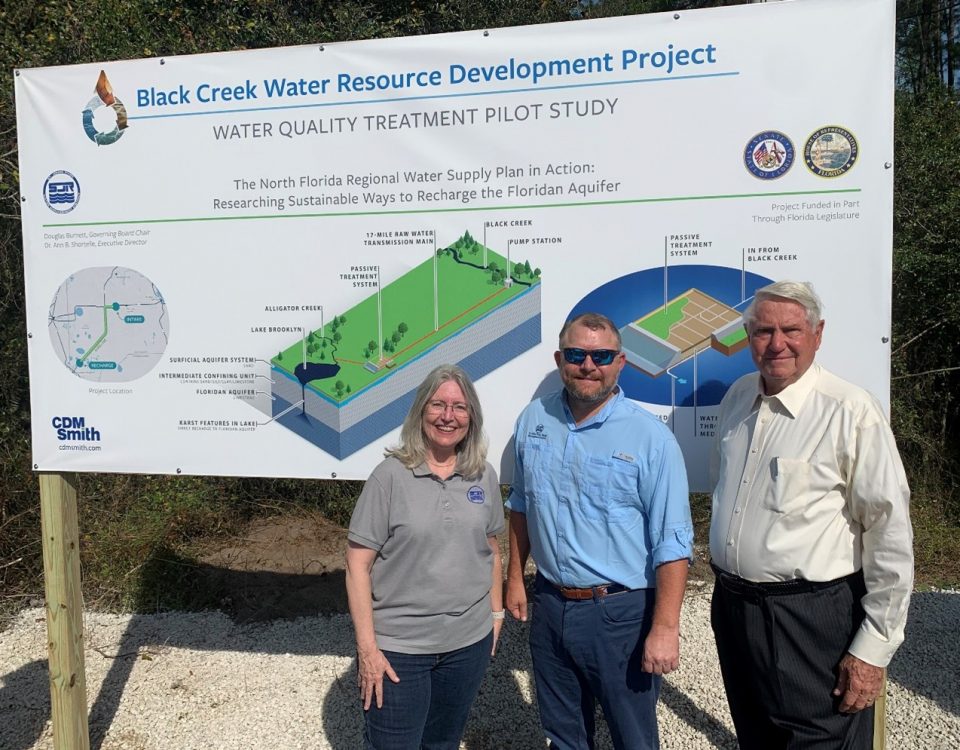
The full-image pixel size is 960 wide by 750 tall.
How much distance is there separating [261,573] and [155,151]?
3.89 metres

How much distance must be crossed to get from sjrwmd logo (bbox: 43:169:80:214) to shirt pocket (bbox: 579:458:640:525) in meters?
2.49

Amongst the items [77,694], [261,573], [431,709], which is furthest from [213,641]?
[431,709]

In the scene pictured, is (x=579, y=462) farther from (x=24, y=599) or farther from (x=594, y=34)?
(x=24, y=599)

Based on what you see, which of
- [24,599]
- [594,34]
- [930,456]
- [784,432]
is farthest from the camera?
[930,456]

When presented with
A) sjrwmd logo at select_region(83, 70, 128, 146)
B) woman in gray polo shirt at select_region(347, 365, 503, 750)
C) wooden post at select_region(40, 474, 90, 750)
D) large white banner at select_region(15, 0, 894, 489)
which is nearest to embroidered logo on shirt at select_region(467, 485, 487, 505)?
woman in gray polo shirt at select_region(347, 365, 503, 750)

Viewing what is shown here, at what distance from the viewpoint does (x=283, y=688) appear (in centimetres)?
427

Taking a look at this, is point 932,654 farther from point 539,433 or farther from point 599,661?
point 539,433

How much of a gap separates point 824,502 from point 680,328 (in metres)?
0.83

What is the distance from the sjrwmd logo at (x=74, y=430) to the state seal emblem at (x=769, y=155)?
286 centimetres

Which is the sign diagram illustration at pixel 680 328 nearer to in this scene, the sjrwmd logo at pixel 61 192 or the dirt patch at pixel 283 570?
the sjrwmd logo at pixel 61 192

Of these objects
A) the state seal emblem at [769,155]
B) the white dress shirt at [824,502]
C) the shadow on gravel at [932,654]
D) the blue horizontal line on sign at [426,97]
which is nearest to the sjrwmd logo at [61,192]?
the blue horizontal line on sign at [426,97]

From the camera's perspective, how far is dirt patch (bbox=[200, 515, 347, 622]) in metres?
5.54

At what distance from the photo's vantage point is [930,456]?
7066 millimetres

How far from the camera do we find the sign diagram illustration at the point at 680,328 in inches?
108
